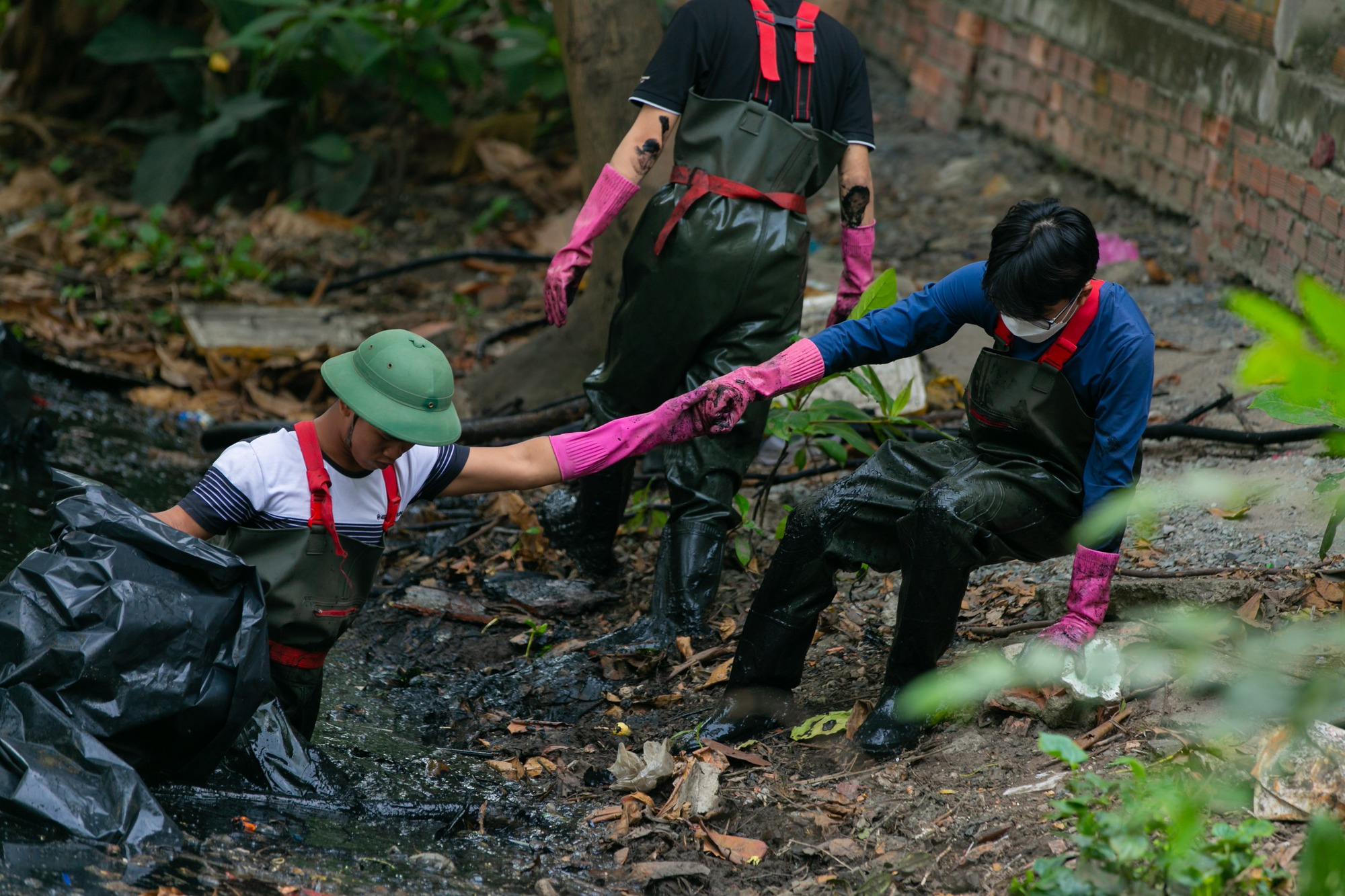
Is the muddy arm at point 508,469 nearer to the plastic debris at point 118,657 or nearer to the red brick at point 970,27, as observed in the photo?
the plastic debris at point 118,657

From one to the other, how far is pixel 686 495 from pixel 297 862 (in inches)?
68.9

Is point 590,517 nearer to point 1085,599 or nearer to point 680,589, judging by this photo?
point 680,589

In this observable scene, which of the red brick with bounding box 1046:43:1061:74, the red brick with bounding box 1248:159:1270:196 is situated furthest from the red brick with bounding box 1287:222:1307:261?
the red brick with bounding box 1046:43:1061:74

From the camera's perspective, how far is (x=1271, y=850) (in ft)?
7.73

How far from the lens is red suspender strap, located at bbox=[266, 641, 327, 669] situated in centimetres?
293

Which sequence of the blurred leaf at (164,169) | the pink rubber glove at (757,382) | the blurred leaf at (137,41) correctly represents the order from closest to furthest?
the pink rubber glove at (757,382) → the blurred leaf at (164,169) → the blurred leaf at (137,41)

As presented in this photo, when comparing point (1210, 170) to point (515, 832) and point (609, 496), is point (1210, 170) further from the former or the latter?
point (515, 832)

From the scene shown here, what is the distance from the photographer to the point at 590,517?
4.42 m

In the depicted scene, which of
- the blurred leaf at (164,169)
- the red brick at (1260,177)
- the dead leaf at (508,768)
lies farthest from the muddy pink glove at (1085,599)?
the blurred leaf at (164,169)

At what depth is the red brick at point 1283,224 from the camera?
5.41 m

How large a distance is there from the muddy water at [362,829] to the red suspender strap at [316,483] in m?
0.63

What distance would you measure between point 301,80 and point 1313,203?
6.55 meters

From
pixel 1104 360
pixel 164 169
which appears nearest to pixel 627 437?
pixel 1104 360

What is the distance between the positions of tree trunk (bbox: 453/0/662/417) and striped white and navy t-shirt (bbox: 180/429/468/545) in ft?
8.69
